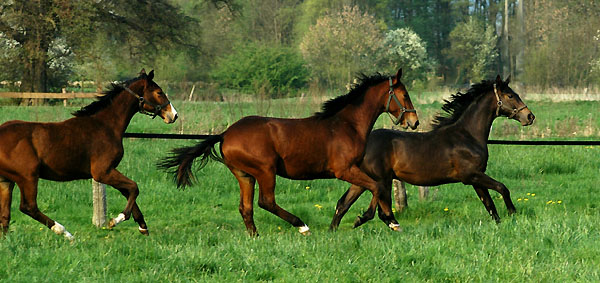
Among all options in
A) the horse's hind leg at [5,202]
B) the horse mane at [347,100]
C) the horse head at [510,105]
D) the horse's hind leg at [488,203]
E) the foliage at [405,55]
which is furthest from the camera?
the foliage at [405,55]

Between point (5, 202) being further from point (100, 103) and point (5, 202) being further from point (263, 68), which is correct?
point (263, 68)

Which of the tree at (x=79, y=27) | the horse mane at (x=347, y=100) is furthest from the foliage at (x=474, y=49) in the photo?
the horse mane at (x=347, y=100)

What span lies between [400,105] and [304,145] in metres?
1.15

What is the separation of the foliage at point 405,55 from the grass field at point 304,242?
46810 millimetres

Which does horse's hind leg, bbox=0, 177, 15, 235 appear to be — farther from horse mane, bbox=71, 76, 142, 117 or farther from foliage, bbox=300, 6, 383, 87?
foliage, bbox=300, 6, 383, 87

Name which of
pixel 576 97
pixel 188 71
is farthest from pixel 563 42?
pixel 188 71

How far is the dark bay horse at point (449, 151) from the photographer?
859cm

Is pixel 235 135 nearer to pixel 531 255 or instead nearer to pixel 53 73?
pixel 531 255

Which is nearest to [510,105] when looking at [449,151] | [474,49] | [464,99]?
[464,99]

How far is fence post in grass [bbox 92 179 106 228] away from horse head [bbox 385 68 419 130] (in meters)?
3.66

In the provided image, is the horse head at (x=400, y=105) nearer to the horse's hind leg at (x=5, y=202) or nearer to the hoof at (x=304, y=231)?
the hoof at (x=304, y=231)

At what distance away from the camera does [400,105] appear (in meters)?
7.96

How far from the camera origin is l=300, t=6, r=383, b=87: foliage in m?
50.9

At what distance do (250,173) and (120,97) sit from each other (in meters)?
1.59
